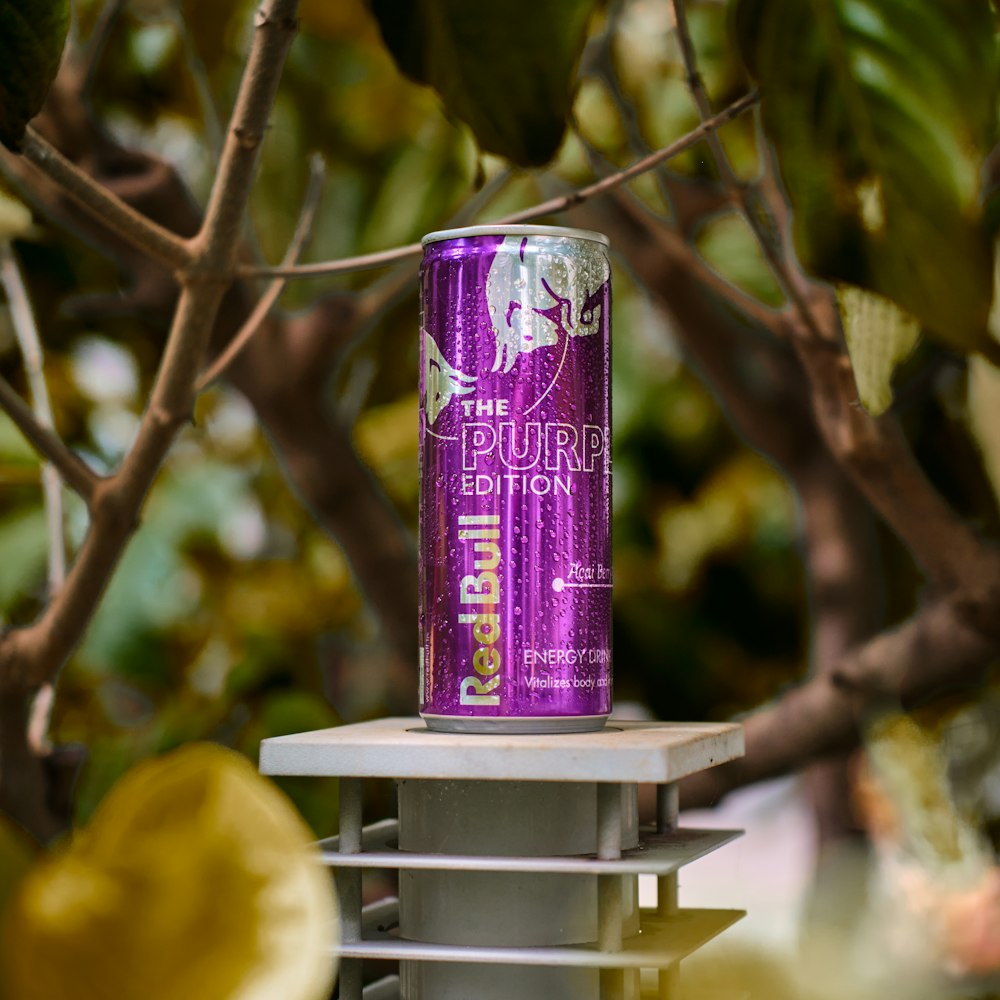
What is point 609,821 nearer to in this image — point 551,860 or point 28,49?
point 551,860

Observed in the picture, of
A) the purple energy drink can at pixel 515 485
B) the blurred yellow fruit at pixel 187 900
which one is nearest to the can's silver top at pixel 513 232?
the purple energy drink can at pixel 515 485

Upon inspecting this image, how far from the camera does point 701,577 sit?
1.11 meters

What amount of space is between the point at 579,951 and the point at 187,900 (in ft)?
0.61

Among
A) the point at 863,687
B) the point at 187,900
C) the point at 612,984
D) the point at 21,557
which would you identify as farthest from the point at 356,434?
the point at 187,900

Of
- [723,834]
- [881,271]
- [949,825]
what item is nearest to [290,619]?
[949,825]

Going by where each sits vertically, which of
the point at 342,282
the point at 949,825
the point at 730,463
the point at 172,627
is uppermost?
the point at 342,282

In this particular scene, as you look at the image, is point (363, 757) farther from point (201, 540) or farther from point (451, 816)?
point (201, 540)

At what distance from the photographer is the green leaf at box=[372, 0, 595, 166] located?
0.32m

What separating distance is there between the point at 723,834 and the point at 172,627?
30.7 inches

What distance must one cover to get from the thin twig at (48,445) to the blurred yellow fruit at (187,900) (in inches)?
10.3

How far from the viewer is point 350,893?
1.17 feet

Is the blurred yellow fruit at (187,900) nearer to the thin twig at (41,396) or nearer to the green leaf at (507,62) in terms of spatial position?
the green leaf at (507,62)

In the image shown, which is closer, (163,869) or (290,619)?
(163,869)

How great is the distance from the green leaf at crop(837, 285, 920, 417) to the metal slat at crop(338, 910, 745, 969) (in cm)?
16
